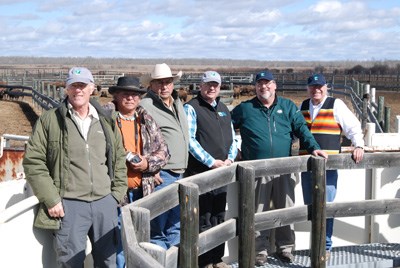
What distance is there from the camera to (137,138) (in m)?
4.29

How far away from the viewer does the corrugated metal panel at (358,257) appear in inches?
195

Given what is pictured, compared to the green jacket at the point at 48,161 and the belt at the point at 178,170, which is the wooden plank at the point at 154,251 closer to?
the green jacket at the point at 48,161

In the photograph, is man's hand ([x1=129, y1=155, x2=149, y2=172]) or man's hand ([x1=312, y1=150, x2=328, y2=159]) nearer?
man's hand ([x1=129, y1=155, x2=149, y2=172])

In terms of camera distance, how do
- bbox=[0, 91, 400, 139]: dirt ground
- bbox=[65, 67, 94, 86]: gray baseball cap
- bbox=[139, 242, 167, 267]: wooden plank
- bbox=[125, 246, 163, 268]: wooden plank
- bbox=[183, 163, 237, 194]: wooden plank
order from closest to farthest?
bbox=[125, 246, 163, 268]: wooden plank, bbox=[139, 242, 167, 267]: wooden plank, bbox=[65, 67, 94, 86]: gray baseball cap, bbox=[183, 163, 237, 194]: wooden plank, bbox=[0, 91, 400, 139]: dirt ground

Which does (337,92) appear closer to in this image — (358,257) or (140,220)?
(358,257)

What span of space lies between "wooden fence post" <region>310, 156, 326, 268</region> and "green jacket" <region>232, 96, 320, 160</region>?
269 mm

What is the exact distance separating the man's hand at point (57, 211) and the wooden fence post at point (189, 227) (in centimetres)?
71

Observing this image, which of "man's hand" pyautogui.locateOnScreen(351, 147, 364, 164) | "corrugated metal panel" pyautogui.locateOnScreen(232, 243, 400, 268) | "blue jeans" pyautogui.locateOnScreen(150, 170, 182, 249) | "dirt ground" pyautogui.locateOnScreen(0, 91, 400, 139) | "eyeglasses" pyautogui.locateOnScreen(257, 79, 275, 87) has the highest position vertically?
"eyeglasses" pyautogui.locateOnScreen(257, 79, 275, 87)

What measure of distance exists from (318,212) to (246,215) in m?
0.63

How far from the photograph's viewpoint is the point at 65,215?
371 centimetres

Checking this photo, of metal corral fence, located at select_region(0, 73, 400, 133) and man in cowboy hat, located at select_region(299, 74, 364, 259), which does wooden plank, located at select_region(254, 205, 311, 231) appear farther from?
metal corral fence, located at select_region(0, 73, 400, 133)

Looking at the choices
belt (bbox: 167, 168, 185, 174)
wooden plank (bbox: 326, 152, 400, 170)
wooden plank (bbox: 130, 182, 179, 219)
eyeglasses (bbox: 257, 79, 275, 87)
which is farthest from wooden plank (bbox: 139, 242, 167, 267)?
eyeglasses (bbox: 257, 79, 275, 87)

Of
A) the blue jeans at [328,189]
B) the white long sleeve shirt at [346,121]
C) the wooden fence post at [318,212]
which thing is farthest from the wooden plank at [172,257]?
the white long sleeve shirt at [346,121]

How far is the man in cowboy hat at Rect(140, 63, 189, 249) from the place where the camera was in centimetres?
459
